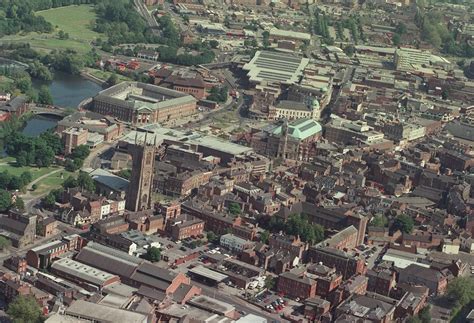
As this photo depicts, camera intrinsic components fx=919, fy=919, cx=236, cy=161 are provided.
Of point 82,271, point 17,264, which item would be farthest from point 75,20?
point 82,271

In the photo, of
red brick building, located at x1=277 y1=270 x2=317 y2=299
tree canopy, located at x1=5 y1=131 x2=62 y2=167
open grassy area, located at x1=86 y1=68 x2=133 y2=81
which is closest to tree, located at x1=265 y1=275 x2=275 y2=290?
red brick building, located at x1=277 y1=270 x2=317 y2=299

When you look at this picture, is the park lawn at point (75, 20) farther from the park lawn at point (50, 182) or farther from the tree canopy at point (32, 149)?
the park lawn at point (50, 182)

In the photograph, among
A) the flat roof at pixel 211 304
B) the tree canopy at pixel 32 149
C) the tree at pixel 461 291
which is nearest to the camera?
the flat roof at pixel 211 304

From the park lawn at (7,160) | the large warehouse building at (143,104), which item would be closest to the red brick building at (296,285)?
the park lawn at (7,160)

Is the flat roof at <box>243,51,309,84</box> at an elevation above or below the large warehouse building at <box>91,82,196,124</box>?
above

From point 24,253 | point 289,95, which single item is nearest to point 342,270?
point 24,253

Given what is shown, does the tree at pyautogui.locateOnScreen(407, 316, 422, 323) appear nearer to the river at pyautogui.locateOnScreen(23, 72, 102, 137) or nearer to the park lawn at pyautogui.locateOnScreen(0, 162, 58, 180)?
the park lawn at pyautogui.locateOnScreen(0, 162, 58, 180)

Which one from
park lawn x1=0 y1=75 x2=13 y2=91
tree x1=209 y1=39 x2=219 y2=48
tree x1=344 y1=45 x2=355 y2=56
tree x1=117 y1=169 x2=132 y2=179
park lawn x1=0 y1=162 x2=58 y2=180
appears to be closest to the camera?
park lawn x1=0 y1=162 x2=58 y2=180

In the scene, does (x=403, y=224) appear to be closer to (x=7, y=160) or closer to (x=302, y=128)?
(x=302, y=128)
